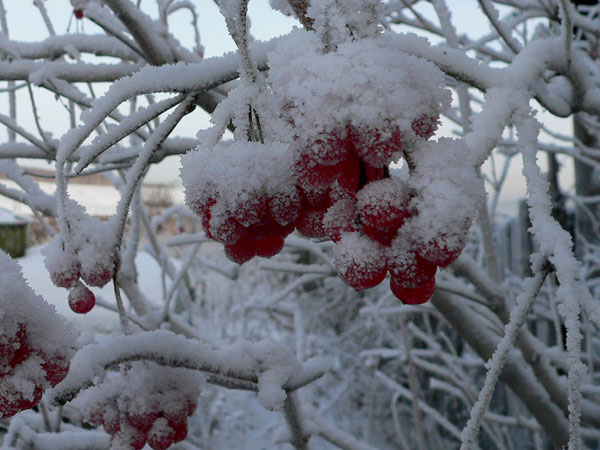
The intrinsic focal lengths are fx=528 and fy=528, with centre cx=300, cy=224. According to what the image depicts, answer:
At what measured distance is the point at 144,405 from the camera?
93 centimetres

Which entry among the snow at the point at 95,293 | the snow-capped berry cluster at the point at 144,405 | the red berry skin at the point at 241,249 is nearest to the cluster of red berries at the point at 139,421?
the snow-capped berry cluster at the point at 144,405

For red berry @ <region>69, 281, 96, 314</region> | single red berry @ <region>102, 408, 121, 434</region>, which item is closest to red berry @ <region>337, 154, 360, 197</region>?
red berry @ <region>69, 281, 96, 314</region>

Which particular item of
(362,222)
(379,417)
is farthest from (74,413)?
(379,417)

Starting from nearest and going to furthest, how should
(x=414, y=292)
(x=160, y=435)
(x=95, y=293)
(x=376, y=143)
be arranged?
(x=376, y=143)
(x=414, y=292)
(x=160, y=435)
(x=95, y=293)

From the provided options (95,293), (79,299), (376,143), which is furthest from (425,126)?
(95,293)

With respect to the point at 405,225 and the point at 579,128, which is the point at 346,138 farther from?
the point at 579,128

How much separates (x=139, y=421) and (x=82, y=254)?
327mm

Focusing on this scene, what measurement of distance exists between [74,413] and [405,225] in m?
2.04

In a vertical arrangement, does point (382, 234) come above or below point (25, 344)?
above

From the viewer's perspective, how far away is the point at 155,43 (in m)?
1.64

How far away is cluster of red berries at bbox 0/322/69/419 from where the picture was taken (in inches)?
25.9

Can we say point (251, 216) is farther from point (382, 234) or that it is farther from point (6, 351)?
point (6, 351)

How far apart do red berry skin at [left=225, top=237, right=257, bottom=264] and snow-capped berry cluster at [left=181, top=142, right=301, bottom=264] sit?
0.05 m

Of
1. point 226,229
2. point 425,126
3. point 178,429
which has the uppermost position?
point 425,126
